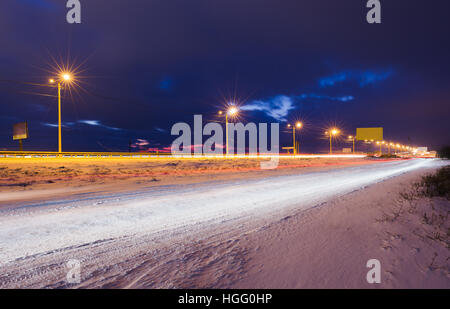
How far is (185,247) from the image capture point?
328 centimetres

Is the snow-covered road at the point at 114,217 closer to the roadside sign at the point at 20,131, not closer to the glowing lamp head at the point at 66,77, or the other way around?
the glowing lamp head at the point at 66,77

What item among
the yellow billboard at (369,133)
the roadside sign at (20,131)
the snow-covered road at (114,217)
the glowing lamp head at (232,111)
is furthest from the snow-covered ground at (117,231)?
the yellow billboard at (369,133)

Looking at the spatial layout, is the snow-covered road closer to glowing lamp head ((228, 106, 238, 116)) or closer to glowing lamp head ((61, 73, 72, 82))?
glowing lamp head ((61, 73, 72, 82))

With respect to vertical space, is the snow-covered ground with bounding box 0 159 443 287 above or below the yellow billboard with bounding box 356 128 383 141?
below

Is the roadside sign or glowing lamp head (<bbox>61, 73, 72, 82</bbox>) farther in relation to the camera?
the roadside sign

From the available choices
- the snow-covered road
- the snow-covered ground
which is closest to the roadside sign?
Answer: the snow-covered ground

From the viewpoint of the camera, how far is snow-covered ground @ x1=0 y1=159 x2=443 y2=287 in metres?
2.63

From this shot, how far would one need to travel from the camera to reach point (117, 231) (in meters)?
4.16

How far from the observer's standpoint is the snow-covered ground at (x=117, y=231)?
8.64ft

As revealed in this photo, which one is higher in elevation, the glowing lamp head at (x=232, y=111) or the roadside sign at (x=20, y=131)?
the glowing lamp head at (x=232, y=111)

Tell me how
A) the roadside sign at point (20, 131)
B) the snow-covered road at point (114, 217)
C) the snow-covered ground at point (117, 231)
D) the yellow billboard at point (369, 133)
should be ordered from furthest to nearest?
the yellow billboard at point (369, 133) < the roadside sign at point (20, 131) < the snow-covered road at point (114, 217) < the snow-covered ground at point (117, 231)

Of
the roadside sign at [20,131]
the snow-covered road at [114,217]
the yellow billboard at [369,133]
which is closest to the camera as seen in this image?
the snow-covered road at [114,217]
